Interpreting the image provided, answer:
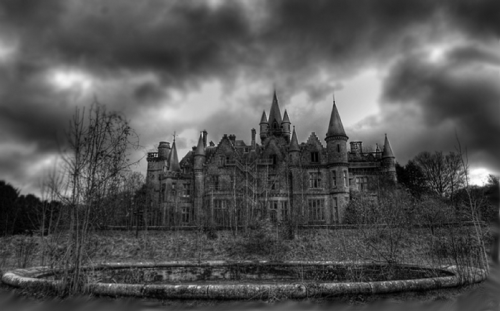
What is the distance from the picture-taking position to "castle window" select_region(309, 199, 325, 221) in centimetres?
3753

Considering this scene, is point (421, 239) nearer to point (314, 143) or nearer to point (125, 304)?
point (314, 143)

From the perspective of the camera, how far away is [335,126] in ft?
129

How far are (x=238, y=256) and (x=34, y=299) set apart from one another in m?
16.9

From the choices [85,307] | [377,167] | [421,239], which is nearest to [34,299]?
[85,307]

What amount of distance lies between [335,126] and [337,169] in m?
5.25

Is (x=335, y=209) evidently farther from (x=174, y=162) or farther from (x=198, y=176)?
(x=174, y=162)

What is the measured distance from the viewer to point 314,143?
41.1 meters

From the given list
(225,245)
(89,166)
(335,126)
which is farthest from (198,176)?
(89,166)

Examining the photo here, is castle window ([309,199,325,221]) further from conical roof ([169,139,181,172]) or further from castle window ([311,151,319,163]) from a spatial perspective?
conical roof ([169,139,181,172])

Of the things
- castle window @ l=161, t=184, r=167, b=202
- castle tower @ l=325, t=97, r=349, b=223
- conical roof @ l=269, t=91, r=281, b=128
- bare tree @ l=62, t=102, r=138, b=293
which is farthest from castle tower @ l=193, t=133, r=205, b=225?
bare tree @ l=62, t=102, r=138, b=293

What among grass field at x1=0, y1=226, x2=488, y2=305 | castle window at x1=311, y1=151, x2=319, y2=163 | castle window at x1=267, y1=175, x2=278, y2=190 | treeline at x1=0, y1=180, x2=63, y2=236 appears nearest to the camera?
grass field at x1=0, y1=226, x2=488, y2=305

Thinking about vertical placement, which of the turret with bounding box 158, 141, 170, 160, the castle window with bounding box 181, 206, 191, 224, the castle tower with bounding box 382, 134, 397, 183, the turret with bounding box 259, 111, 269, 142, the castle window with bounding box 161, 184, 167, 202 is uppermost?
the turret with bounding box 259, 111, 269, 142

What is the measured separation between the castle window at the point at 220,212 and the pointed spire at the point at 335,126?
1510cm

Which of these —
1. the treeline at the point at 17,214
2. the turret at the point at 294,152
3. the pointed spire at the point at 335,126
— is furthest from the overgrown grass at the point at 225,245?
the pointed spire at the point at 335,126
